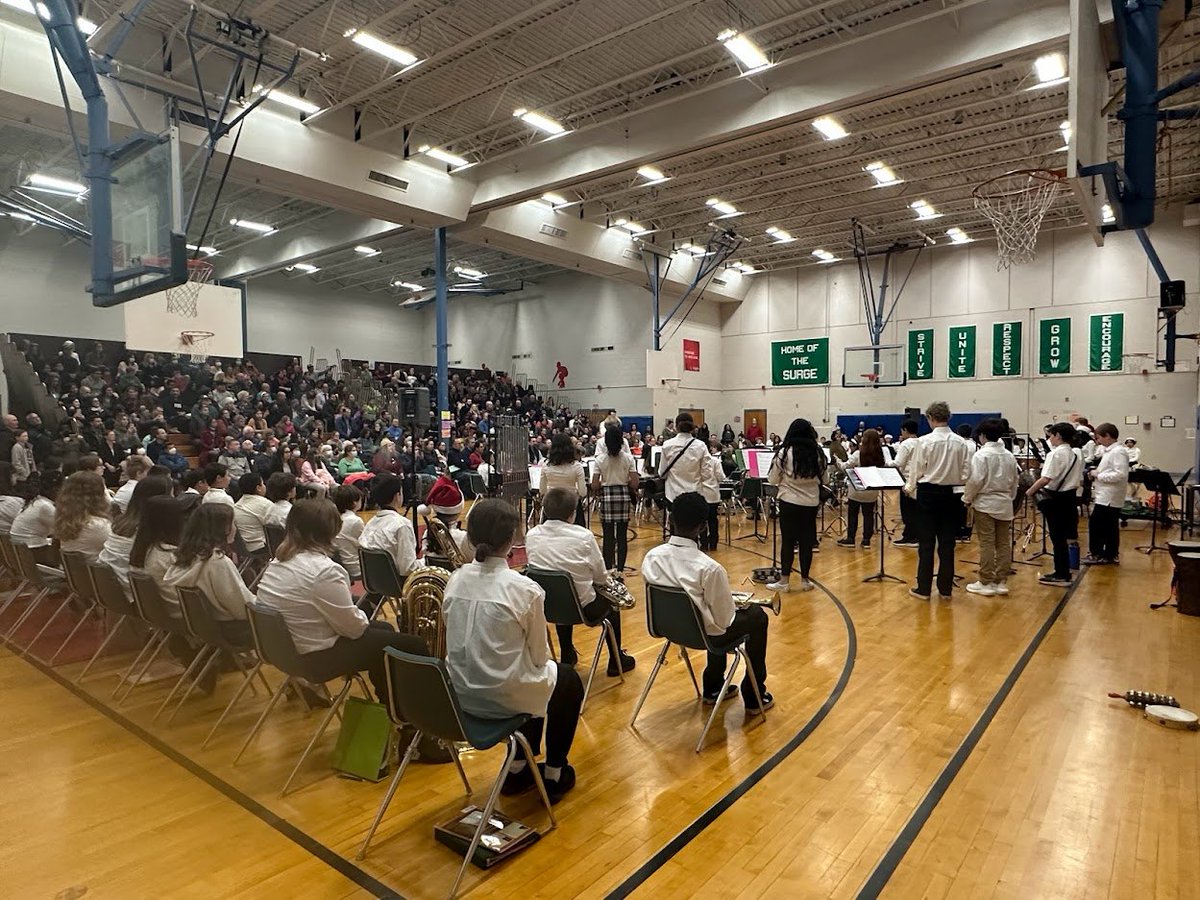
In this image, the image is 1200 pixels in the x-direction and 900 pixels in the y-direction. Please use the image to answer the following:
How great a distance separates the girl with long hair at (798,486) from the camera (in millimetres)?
6145

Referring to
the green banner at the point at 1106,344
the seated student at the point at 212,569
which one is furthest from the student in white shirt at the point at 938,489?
the green banner at the point at 1106,344

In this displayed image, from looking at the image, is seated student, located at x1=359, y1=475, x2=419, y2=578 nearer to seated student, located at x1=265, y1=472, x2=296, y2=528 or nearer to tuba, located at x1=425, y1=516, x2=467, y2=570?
tuba, located at x1=425, y1=516, x2=467, y2=570

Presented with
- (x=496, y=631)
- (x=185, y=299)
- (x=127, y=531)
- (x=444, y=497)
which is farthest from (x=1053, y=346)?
(x=127, y=531)

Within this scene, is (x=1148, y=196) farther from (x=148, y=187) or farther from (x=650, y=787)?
(x=148, y=187)

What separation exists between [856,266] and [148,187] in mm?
18545

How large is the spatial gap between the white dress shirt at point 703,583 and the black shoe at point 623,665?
3.95 feet

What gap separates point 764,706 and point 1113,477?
19.7 feet

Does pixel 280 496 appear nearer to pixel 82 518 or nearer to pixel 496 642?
pixel 82 518

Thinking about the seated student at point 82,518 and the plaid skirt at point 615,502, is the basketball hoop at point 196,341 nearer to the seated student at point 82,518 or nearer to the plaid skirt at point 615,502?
the seated student at point 82,518

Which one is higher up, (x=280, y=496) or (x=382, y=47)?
(x=382, y=47)

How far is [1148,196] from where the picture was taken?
4840mm

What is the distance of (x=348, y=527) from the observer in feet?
17.4

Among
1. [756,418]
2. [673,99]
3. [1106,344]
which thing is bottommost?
[756,418]

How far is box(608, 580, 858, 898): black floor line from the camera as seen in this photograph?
8.03 feet
